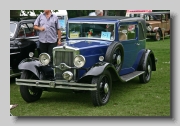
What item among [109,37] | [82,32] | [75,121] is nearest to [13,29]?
[82,32]

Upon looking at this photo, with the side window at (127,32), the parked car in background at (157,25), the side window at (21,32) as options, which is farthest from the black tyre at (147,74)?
the parked car in background at (157,25)

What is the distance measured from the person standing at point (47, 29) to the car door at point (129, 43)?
4.59ft

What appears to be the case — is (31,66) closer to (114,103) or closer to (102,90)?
(102,90)

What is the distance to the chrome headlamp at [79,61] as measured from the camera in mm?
5645

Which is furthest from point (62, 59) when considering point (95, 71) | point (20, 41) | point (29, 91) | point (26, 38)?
point (26, 38)

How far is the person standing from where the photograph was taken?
6812 mm

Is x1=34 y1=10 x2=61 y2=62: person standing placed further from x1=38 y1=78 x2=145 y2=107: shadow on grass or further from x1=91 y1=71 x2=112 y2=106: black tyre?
x1=91 y1=71 x2=112 y2=106: black tyre

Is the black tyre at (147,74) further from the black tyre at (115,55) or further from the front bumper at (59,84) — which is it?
the front bumper at (59,84)

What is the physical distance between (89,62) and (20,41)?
258cm

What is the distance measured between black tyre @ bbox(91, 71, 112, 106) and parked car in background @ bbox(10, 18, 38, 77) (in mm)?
2682

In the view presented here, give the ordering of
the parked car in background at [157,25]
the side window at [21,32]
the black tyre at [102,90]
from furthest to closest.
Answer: the parked car in background at [157,25]
the side window at [21,32]
the black tyre at [102,90]

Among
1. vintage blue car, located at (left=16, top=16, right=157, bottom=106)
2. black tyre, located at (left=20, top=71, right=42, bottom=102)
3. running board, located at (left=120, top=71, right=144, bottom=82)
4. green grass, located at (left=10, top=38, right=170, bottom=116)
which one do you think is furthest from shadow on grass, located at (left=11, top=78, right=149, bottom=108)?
running board, located at (left=120, top=71, right=144, bottom=82)

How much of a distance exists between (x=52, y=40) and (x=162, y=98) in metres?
2.63

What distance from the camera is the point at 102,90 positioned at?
585 cm
